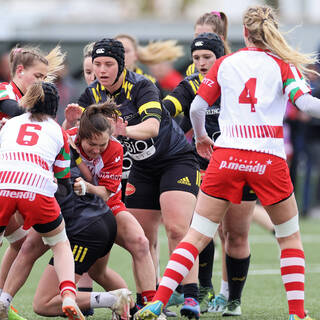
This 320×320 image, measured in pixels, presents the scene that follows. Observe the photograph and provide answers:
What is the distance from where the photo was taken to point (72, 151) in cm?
549

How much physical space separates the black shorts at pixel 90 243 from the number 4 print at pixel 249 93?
1212 millimetres

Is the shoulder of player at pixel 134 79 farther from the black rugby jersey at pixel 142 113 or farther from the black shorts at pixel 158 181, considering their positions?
the black shorts at pixel 158 181

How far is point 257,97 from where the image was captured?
5035 mm

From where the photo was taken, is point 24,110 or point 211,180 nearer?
point 211,180

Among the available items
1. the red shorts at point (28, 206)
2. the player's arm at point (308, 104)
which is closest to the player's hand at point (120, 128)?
the red shorts at point (28, 206)

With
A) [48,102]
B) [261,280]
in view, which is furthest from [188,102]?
[261,280]

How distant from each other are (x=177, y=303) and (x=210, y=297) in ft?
0.88

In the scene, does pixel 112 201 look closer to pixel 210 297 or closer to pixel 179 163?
pixel 179 163

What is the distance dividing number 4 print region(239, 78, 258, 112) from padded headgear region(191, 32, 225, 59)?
1342 millimetres

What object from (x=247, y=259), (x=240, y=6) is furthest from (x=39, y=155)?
(x=240, y=6)

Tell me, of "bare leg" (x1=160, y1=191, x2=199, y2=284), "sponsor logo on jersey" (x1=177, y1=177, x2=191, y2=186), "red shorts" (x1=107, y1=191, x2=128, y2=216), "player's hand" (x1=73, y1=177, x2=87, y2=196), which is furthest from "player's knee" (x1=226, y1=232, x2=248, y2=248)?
"player's hand" (x1=73, y1=177, x2=87, y2=196)

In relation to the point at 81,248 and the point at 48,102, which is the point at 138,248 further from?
the point at 48,102

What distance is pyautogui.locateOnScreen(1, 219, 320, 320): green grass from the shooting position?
624 cm

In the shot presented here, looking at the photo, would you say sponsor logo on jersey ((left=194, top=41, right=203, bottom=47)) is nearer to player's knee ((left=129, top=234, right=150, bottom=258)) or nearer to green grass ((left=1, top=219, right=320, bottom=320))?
player's knee ((left=129, top=234, right=150, bottom=258))
